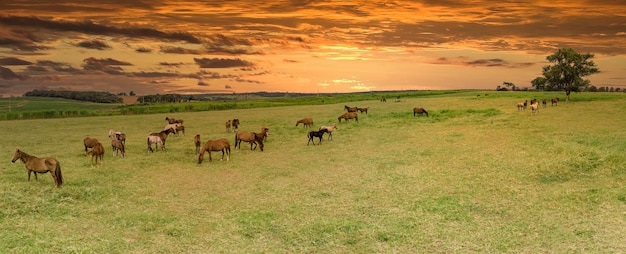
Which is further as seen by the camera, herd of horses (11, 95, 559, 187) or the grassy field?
herd of horses (11, 95, 559, 187)

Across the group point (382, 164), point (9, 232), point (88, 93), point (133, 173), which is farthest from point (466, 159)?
point (88, 93)

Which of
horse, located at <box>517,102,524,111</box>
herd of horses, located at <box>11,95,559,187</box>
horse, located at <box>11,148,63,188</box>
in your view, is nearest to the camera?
horse, located at <box>11,148,63,188</box>

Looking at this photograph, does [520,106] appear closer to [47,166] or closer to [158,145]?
[158,145]

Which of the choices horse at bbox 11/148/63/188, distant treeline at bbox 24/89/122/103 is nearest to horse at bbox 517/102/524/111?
horse at bbox 11/148/63/188

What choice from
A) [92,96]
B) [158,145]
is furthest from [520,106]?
[92,96]

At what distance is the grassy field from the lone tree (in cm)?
4958

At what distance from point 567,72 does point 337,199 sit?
73350 mm

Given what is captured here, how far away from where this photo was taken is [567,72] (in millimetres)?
73375

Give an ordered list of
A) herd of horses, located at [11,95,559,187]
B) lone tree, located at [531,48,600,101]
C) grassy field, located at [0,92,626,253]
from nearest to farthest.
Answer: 1. grassy field, located at [0,92,626,253]
2. herd of horses, located at [11,95,559,187]
3. lone tree, located at [531,48,600,101]

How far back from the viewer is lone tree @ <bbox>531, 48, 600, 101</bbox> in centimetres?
7300

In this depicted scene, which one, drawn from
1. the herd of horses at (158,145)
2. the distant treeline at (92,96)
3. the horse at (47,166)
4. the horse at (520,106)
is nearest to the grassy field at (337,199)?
the horse at (47,166)

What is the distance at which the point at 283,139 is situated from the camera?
116ft

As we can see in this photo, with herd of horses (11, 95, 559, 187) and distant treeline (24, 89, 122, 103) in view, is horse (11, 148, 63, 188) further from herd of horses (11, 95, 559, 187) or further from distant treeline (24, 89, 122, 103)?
distant treeline (24, 89, 122, 103)

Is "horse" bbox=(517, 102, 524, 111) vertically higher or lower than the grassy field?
higher
